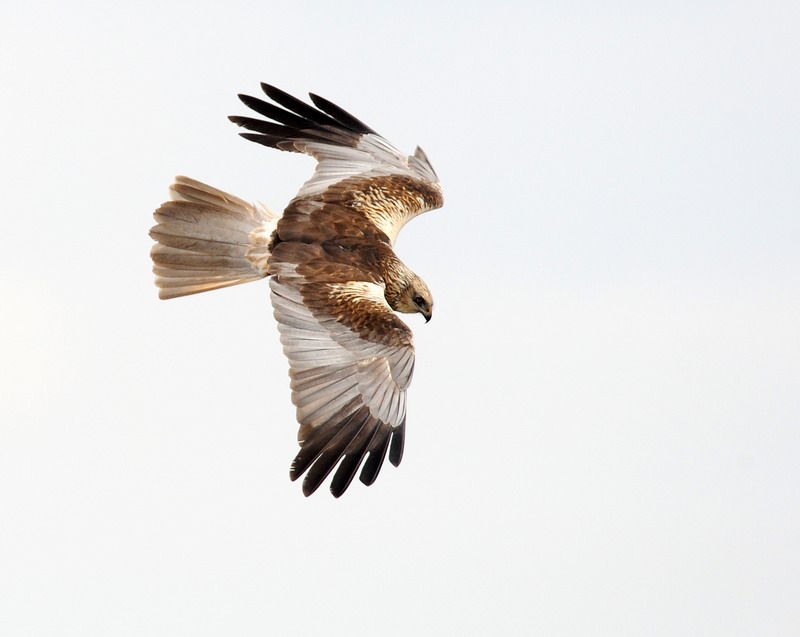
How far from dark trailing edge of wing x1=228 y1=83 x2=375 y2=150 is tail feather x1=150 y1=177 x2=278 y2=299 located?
0.73m

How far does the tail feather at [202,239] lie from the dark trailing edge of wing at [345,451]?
193 centimetres

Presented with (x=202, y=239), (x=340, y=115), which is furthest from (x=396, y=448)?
(x=340, y=115)

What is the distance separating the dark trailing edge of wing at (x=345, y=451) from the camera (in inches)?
420

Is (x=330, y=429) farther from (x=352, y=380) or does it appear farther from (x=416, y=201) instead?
(x=416, y=201)

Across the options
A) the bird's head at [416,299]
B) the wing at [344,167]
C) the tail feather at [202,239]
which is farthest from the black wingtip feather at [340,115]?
the bird's head at [416,299]

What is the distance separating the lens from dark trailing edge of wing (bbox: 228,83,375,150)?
503 inches

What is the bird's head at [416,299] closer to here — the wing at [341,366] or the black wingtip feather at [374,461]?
the wing at [341,366]

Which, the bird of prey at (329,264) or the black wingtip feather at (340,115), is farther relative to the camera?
the black wingtip feather at (340,115)

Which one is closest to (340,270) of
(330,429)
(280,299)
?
(280,299)

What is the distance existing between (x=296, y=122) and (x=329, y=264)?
1.91 meters

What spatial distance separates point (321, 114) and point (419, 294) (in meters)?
2.05

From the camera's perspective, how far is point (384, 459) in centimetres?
1089

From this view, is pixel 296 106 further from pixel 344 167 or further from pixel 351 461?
pixel 351 461

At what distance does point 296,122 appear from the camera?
42.4ft
